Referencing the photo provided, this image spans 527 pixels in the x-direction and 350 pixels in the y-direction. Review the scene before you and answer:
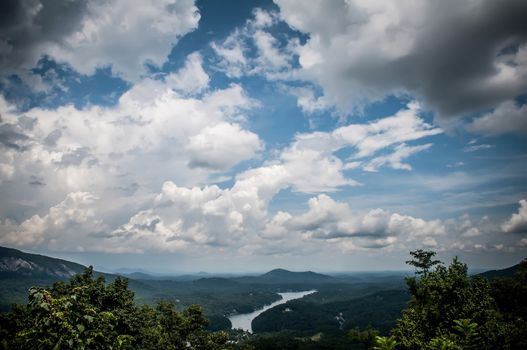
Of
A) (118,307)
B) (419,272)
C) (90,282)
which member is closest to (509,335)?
(419,272)

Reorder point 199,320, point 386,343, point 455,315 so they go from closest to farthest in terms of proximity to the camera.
→ point 386,343 < point 455,315 < point 199,320

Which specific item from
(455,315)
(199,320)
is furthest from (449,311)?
(199,320)

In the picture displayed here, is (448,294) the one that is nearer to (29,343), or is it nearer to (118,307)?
(29,343)

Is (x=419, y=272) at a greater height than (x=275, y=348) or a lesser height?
greater

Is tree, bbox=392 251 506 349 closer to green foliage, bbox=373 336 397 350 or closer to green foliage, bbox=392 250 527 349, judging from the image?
green foliage, bbox=392 250 527 349

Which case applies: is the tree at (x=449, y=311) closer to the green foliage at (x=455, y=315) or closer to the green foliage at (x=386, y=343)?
the green foliage at (x=455, y=315)

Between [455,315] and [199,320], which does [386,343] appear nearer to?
[455,315]

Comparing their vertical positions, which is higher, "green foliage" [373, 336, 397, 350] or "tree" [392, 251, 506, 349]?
"green foliage" [373, 336, 397, 350]

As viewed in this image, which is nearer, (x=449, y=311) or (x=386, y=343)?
(x=386, y=343)

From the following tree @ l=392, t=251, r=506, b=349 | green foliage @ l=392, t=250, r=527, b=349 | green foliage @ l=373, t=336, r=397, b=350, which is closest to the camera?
green foliage @ l=373, t=336, r=397, b=350

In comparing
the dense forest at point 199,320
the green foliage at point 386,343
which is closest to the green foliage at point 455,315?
the dense forest at point 199,320

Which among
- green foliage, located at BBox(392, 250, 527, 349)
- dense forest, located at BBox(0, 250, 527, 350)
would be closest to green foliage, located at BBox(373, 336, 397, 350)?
dense forest, located at BBox(0, 250, 527, 350)
